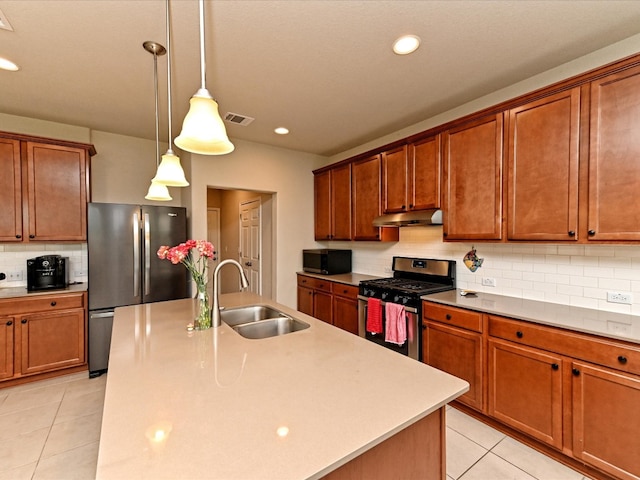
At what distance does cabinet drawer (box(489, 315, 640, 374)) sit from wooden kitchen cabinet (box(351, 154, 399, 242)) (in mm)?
1634

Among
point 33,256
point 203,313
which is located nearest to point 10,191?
point 33,256

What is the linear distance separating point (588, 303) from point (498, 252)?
72cm

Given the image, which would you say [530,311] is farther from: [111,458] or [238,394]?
[111,458]

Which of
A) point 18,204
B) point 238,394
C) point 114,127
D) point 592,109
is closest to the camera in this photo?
point 238,394

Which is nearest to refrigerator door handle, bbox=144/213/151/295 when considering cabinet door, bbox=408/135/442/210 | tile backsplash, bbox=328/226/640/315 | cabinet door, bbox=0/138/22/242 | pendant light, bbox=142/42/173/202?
cabinet door, bbox=0/138/22/242

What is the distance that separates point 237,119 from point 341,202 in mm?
1650

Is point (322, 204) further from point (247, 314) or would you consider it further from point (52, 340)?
point (52, 340)

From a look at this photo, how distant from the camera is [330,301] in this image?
386cm

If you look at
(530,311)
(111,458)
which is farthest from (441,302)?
(111,458)

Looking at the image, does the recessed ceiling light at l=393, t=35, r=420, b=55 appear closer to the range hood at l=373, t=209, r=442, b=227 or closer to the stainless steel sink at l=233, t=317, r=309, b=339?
the range hood at l=373, t=209, r=442, b=227

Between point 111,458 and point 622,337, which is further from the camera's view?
point 622,337

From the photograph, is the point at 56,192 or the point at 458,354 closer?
the point at 458,354

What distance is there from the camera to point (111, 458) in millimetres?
784

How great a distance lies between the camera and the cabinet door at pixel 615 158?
1.80 meters
